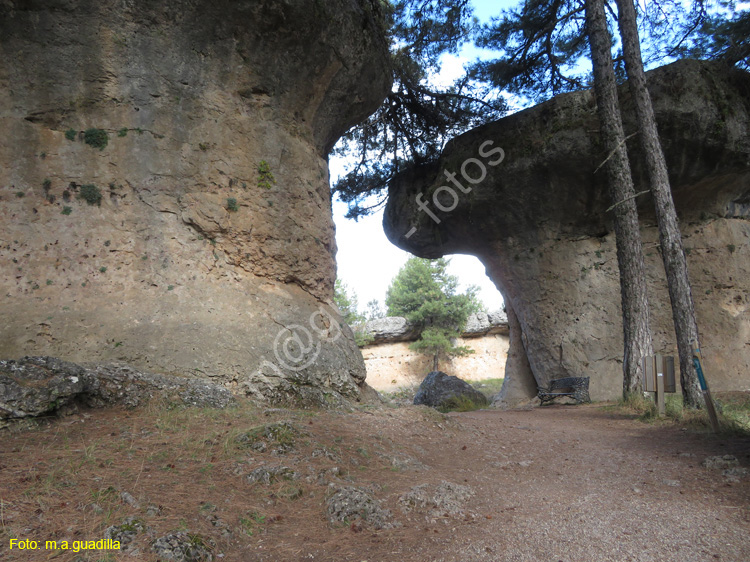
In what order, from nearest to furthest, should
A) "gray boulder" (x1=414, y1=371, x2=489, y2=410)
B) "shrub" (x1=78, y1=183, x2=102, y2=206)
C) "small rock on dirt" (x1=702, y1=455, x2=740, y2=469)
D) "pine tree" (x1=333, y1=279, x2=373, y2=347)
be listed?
"small rock on dirt" (x1=702, y1=455, x2=740, y2=469), "shrub" (x1=78, y1=183, x2=102, y2=206), "gray boulder" (x1=414, y1=371, x2=489, y2=410), "pine tree" (x1=333, y1=279, x2=373, y2=347)

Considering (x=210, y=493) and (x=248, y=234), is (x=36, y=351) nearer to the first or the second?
(x=248, y=234)

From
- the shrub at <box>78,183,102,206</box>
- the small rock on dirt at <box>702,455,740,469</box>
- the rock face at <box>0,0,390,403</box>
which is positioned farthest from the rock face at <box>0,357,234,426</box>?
the small rock on dirt at <box>702,455,740,469</box>

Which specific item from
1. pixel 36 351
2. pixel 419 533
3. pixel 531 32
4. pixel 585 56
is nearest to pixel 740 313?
pixel 585 56

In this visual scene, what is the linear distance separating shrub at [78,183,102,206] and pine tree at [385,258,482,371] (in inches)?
914

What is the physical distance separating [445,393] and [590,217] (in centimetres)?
654

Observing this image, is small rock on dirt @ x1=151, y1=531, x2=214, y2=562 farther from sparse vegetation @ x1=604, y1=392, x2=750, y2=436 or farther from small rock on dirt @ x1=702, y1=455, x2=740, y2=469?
sparse vegetation @ x1=604, y1=392, x2=750, y2=436

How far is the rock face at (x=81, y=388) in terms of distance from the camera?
14.6 ft

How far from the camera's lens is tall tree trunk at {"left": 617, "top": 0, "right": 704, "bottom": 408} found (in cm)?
776

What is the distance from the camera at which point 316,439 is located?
483 centimetres

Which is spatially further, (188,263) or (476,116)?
(476,116)

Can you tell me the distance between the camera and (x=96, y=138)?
745cm

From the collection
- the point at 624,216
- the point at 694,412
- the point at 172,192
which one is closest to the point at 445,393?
the point at 624,216

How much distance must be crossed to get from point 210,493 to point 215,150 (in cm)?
616

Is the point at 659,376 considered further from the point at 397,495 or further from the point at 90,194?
the point at 90,194
